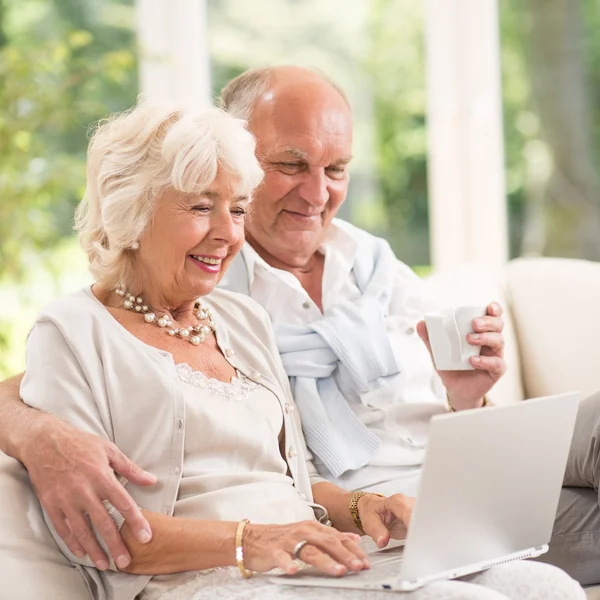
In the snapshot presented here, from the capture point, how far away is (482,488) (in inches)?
52.4

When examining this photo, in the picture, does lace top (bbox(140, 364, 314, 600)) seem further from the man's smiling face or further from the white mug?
the man's smiling face

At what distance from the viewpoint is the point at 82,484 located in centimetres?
141

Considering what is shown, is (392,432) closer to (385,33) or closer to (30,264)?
(30,264)

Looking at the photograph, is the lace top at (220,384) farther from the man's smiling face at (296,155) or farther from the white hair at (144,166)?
the man's smiling face at (296,155)

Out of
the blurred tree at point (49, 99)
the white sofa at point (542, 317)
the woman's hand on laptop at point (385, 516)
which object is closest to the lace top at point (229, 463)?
the woman's hand on laptop at point (385, 516)

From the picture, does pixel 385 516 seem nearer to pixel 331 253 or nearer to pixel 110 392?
pixel 110 392

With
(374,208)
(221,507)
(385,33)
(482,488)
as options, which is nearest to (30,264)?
(374,208)

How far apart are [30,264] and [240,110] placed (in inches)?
75.7

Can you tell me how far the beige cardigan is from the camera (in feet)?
4.99

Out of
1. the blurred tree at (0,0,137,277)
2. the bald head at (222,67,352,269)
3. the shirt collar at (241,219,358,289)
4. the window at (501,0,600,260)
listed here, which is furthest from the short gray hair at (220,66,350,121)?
the window at (501,0,600,260)

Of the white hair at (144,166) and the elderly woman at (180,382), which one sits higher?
the white hair at (144,166)

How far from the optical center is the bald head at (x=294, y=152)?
207 centimetres

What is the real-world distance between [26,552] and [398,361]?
90cm

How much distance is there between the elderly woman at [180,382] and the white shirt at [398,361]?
0.23 m
